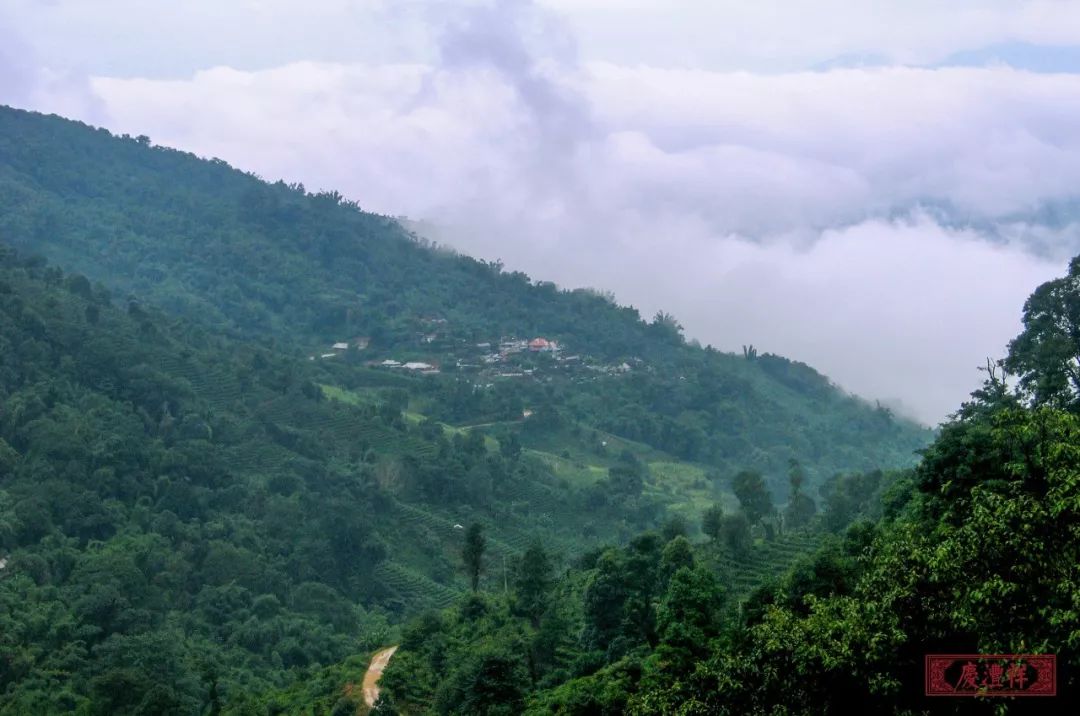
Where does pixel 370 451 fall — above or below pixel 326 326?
below

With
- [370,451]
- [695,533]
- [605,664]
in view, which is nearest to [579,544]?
[695,533]

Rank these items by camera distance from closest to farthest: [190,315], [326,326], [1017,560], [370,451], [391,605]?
[1017,560]
[391,605]
[370,451]
[190,315]
[326,326]

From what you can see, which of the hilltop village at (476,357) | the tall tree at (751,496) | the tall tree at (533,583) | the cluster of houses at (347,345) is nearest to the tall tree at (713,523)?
the tall tree at (751,496)

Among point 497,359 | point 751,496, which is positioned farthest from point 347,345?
point 751,496

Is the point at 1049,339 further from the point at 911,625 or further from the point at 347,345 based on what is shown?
the point at 347,345

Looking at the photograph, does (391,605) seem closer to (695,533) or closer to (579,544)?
(579,544)

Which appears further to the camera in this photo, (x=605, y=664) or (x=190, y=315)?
(x=190, y=315)

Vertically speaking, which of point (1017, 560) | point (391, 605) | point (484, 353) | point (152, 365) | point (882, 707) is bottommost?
point (391, 605)

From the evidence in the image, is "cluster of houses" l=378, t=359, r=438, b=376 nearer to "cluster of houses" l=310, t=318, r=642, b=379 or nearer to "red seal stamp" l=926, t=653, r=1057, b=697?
"cluster of houses" l=310, t=318, r=642, b=379
